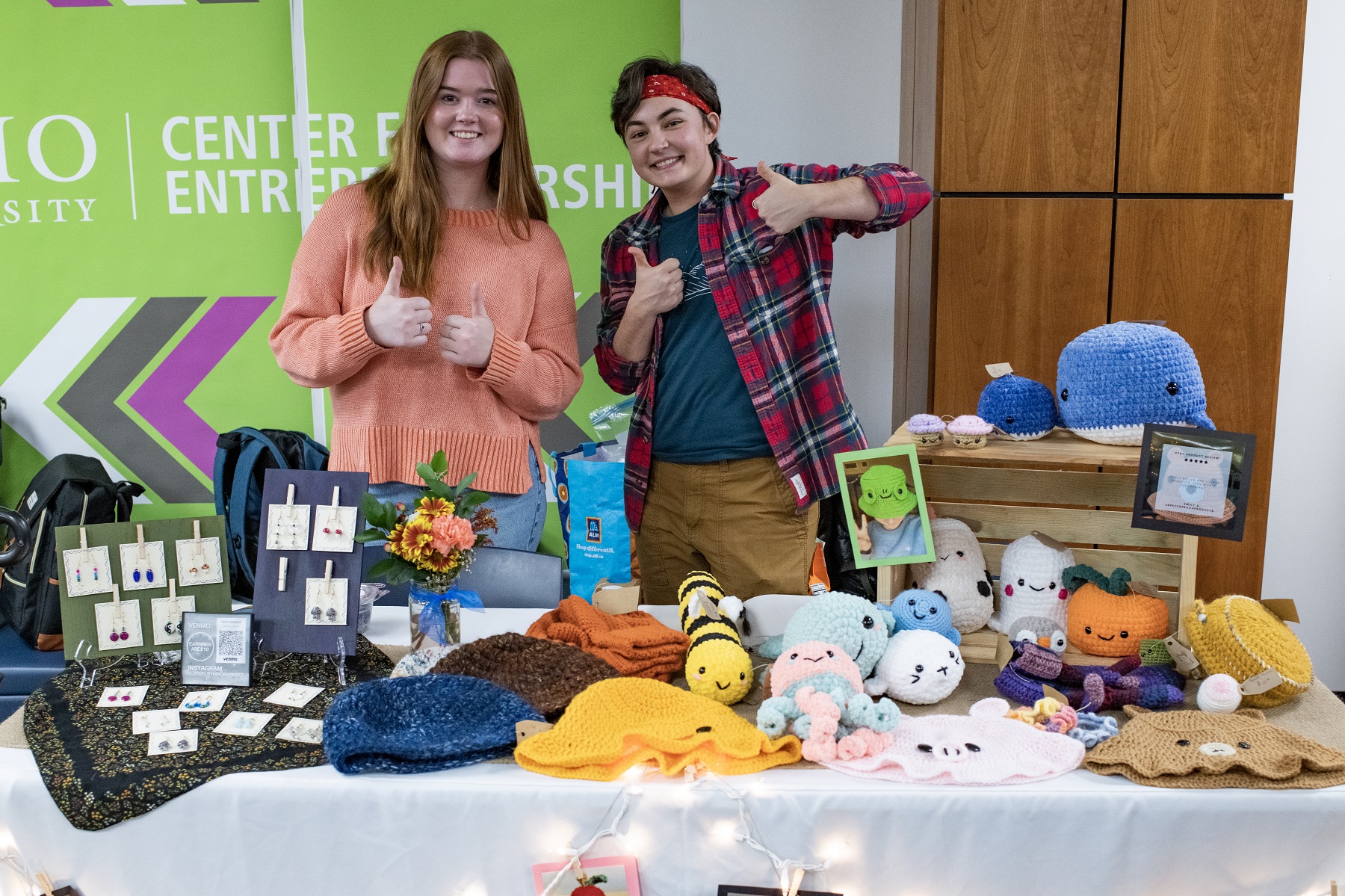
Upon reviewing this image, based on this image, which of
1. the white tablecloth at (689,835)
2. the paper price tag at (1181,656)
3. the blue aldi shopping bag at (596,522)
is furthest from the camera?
the blue aldi shopping bag at (596,522)

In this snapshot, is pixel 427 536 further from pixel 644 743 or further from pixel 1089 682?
pixel 1089 682

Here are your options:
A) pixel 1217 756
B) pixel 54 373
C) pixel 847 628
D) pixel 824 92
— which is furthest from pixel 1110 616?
pixel 54 373

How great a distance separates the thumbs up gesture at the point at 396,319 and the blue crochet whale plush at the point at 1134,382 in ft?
3.76

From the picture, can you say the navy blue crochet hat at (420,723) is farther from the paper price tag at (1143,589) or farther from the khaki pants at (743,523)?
the paper price tag at (1143,589)

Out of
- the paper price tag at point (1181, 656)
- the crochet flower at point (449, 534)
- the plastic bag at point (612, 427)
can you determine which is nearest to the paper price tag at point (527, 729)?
the crochet flower at point (449, 534)

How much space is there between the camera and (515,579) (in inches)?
76.8

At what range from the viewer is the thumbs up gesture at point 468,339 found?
1825 mm

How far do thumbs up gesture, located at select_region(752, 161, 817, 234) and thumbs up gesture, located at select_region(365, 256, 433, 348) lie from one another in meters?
0.66

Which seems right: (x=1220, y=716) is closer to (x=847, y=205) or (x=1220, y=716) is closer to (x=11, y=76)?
(x=847, y=205)

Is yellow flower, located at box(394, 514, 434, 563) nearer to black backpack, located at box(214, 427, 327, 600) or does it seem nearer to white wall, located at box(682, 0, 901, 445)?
black backpack, located at box(214, 427, 327, 600)

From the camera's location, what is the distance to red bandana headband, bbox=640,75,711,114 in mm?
1905

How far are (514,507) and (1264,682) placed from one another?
1341 millimetres

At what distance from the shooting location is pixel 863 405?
9.84 feet

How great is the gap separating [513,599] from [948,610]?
33.9 inches
